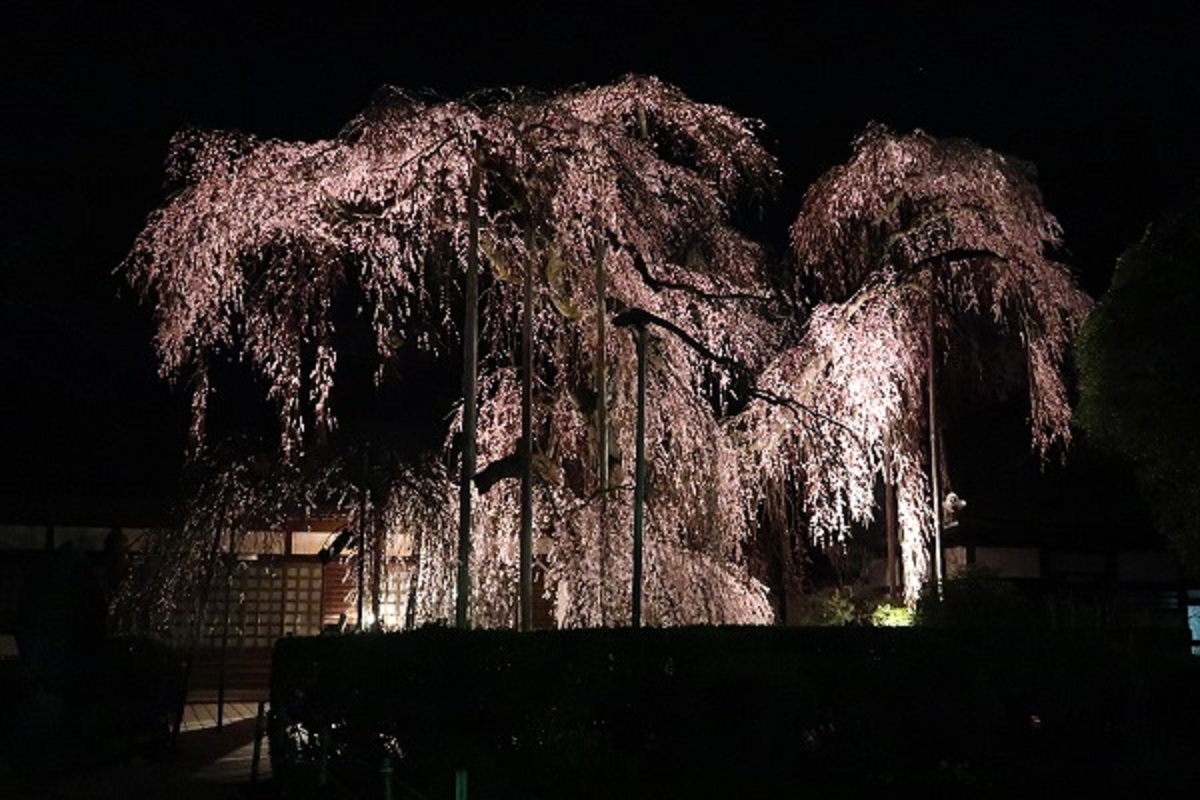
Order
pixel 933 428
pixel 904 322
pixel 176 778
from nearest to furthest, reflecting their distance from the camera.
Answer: pixel 176 778, pixel 933 428, pixel 904 322

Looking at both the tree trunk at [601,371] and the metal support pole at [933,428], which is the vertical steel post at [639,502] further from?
the metal support pole at [933,428]

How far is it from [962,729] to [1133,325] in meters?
3.71

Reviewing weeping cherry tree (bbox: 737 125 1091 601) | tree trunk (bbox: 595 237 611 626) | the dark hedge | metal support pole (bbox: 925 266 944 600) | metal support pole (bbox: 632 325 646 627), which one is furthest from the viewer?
metal support pole (bbox: 925 266 944 600)

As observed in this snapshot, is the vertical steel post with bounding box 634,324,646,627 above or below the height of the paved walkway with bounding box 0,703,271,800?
above

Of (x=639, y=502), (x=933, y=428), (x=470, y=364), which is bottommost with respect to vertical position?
(x=639, y=502)

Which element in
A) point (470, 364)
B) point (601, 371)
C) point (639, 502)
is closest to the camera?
point (639, 502)

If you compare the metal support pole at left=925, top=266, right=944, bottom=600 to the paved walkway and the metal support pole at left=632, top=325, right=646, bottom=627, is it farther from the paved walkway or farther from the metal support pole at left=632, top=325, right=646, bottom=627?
the paved walkway

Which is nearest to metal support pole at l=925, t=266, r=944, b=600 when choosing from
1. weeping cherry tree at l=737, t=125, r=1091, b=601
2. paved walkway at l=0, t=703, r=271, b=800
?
weeping cherry tree at l=737, t=125, r=1091, b=601

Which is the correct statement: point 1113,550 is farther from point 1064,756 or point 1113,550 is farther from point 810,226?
point 1064,756

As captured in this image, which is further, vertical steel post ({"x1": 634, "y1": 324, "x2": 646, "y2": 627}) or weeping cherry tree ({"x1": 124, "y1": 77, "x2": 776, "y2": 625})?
weeping cherry tree ({"x1": 124, "y1": 77, "x2": 776, "y2": 625})

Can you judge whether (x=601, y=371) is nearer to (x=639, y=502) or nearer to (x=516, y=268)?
(x=516, y=268)

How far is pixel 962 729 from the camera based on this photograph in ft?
28.5

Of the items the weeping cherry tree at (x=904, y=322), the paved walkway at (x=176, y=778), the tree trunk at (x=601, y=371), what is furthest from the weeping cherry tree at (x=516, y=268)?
the paved walkway at (x=176, y=778)

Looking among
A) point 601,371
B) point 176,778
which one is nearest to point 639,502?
point 601,371
